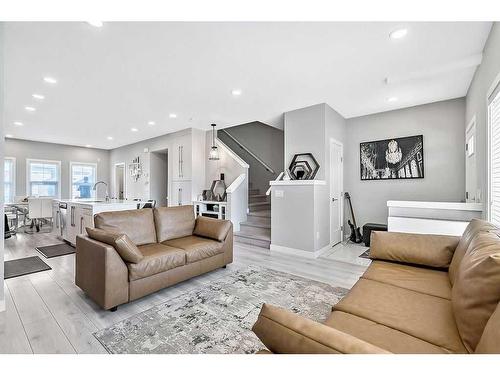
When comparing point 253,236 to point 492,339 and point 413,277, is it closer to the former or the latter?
point 413,277

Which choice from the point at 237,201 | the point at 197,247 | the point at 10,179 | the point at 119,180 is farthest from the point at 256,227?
the point at 10,179

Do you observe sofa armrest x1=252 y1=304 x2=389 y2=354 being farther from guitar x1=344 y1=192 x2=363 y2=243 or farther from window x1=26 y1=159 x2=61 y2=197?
window x1=26 y1=159 x2=61 y2=197

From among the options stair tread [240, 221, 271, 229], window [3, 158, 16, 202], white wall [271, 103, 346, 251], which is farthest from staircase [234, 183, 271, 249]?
window [3, 158, 16, 202]

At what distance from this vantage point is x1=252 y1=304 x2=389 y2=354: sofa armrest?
2.01ft

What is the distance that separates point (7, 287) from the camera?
8.64 ft

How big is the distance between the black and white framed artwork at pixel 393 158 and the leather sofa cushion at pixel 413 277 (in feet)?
9.34

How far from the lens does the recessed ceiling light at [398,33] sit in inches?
85.8

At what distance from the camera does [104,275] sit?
2072 millimetres

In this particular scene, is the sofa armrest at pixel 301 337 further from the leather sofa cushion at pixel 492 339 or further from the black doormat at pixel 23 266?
the black doormat at pixel 23 266

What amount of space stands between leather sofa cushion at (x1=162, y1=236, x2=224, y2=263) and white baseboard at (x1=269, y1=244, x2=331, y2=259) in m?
1.42

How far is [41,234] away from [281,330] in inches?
265

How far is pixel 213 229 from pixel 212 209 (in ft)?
8.98
